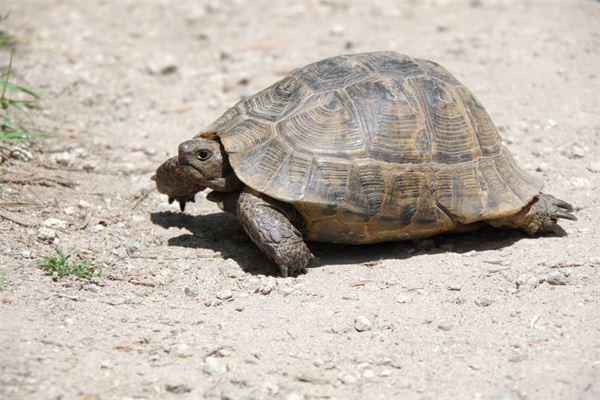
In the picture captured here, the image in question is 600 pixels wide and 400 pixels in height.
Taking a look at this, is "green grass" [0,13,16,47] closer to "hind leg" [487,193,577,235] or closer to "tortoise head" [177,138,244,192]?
"tortoise head" [177,138,244,192]

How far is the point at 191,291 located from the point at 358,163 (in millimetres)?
1495

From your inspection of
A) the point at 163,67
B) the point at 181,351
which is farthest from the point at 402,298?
the point at 163,67

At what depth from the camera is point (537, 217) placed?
577cm

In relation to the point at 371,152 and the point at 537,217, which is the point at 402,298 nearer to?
the point at 371,152

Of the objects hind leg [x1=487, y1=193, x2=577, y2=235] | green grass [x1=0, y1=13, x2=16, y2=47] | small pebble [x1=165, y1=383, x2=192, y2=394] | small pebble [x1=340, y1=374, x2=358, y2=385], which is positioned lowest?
small pebble [x1=165, y1=383, x2=192, y2=394]

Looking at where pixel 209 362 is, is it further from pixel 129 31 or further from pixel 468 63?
pixel 129 31

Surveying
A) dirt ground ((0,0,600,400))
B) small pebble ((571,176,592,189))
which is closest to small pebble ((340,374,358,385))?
dirt ground ((0,0,600,400))

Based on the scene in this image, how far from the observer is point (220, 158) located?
556 centimetres

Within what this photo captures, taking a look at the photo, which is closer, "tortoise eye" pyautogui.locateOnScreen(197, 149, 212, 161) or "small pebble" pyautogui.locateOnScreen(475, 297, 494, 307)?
"small pebble" pyautogui.locateOnScreen(475, 297, 494, 307)

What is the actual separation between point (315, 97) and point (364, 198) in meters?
0.88

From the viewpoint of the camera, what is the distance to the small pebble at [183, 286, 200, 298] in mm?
4980

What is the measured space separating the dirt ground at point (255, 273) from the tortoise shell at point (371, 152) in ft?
1.31

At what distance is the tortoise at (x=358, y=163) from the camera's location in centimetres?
520

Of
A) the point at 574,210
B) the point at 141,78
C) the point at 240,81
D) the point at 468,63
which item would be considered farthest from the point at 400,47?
the point at 574,210
